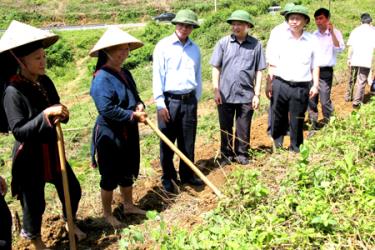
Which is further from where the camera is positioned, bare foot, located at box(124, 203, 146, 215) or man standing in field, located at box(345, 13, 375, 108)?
man standing in field, located at box(345, 13, 375, 108)

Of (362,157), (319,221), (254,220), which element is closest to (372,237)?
(319,221)

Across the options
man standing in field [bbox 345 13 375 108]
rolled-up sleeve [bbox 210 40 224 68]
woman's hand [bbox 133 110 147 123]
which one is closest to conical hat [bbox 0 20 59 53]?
woman's hand [bbox 133 110 147 123]

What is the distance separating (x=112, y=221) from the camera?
375cm

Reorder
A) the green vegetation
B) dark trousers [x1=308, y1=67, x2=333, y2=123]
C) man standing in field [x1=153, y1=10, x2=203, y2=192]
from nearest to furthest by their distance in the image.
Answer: the green vegetation, man standing in field [x1=153, y1=10, x2=203, y2=192], dark trousers [x1=308, y1=67, x2=333, y2=123]

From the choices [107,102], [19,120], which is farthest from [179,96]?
[19,120]

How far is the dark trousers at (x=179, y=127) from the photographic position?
13.5 ft

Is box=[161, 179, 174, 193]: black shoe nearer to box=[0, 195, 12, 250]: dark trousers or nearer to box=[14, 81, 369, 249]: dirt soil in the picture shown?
box=[14, 81, 369, 249]: dirt soil

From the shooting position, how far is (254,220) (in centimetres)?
249

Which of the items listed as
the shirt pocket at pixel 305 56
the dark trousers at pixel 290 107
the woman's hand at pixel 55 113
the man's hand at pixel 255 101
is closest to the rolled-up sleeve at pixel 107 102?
the woman's hand at pixel 55 113

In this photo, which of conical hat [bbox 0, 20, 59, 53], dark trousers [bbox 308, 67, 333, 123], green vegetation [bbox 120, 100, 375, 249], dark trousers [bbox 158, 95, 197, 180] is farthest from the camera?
dark trousers [bbox 308, 67, 333, 123]

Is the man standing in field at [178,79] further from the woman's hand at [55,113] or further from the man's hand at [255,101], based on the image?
the woman's hand at [55,113]

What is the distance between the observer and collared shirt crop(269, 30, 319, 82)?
4250 millimetres

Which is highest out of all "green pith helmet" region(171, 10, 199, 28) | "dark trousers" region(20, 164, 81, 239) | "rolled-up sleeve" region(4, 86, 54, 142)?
"green pith helmet" region(171, 10, 199, 28)

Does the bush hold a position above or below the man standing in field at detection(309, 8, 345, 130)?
below
